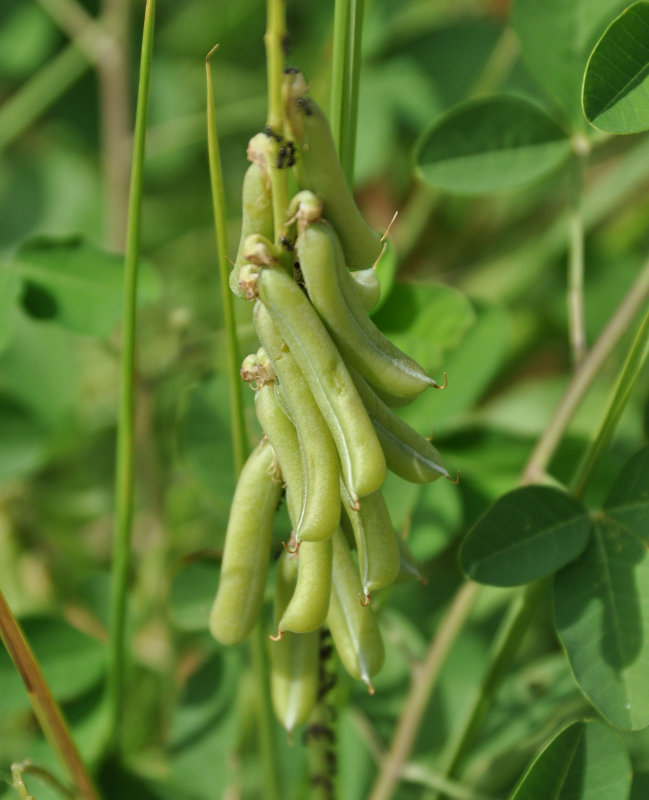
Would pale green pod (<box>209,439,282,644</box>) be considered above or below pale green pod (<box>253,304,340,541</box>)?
below

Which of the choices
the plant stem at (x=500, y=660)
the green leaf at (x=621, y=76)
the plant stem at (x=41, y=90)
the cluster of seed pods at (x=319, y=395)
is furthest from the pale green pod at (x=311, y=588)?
the plant stem at (x=41, y=90)

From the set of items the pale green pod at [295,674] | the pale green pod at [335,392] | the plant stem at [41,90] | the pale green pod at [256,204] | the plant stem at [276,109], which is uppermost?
the plant stem at [41,90]

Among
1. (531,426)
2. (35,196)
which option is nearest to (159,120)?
(35,196)

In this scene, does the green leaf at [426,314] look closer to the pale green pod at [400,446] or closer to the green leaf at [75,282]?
the green leaf at [75,282]

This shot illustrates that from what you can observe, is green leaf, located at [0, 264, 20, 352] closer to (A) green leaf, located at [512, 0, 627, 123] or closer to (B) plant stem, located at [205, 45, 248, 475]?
(B) plant stem, located at [205, 45, 248, 475]

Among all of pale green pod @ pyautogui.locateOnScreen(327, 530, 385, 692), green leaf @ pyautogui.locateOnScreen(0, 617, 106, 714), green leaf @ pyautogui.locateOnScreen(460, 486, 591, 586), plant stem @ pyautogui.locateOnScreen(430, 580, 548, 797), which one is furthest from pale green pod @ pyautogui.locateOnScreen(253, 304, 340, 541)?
green leaf @ pyautogui.locateOnScreen(0, 617, 106, 714)

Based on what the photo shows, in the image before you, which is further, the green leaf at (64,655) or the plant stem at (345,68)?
the green leaf at (64,655)

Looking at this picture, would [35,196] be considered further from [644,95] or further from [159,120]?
[644,95]

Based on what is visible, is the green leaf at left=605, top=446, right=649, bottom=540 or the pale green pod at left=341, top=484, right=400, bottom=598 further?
the green leaf at left=605, top=446, right=649, bottom=540
